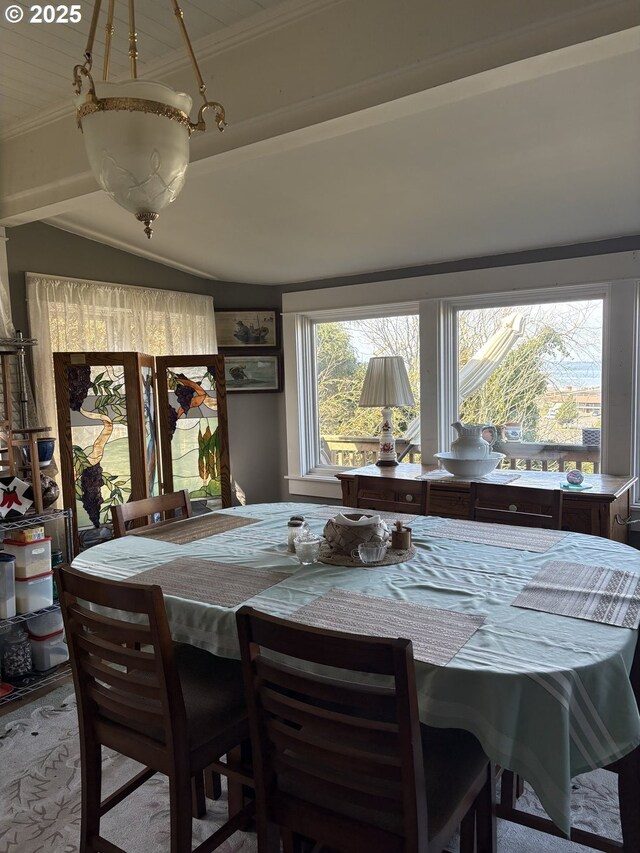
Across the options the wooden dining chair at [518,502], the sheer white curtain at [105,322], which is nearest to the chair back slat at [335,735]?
the wooden dining chair at [518,502]

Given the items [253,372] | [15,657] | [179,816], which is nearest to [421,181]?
[253,372]

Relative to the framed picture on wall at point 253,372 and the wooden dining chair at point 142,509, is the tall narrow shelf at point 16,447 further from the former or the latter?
the framed picture on wall at point 253,372

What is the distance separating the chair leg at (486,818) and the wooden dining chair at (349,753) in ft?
0.41

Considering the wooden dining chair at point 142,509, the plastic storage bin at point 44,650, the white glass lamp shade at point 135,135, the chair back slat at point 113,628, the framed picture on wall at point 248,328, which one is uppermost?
the white glass lamp shade at point 135,135

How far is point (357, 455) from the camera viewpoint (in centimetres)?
444

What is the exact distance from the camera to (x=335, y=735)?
1.16 meters

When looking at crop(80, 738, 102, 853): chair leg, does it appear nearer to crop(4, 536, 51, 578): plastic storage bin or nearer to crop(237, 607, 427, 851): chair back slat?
crop(237, 607, 427, 851): chair back slat

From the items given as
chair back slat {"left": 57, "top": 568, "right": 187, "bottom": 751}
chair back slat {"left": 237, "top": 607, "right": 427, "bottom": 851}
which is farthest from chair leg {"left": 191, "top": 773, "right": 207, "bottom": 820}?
chair back slat {"left": 237, "top": 607, "right": 427, "bottom": 851}

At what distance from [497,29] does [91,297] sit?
112 inches

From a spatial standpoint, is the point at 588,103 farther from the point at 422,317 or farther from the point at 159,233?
the point at 159,233

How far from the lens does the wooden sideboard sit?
2.76m

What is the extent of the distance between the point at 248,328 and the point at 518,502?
9.09ft

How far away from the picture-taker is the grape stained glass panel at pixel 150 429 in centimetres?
331

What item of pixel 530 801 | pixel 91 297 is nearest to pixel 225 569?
pixel 530 801
